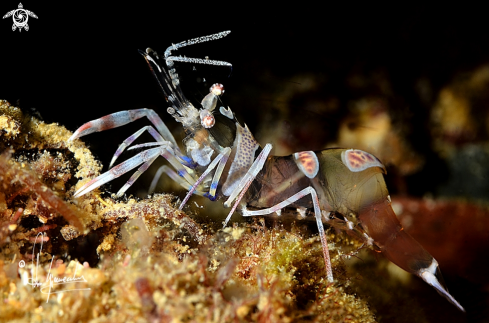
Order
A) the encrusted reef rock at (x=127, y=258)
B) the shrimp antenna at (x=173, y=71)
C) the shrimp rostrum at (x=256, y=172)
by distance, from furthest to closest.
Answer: the shrimp rostrum at (x=256, y=172) < the shrimp antenna at (x=173, y=71) < the encrusted reef rock at (x=127, y=258)

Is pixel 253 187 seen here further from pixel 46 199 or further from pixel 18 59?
pixel 18 59

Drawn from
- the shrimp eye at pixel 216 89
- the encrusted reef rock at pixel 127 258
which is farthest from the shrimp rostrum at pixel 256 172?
the encrusted reef rock at pixel 127 258

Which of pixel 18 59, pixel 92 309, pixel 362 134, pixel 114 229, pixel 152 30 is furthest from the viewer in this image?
pixel 362 134

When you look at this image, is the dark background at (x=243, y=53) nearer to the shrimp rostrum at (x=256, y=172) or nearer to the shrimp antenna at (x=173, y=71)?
the shrimp antenna at (x=173, y=71)

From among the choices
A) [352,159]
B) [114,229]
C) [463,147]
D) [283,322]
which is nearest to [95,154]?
[114,229]

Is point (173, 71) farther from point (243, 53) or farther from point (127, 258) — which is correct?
point (127, 258)

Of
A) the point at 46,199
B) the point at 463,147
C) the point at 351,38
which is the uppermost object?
the point at 351,38

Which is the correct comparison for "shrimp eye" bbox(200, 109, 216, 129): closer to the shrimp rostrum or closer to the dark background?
the shrimp rostrum
